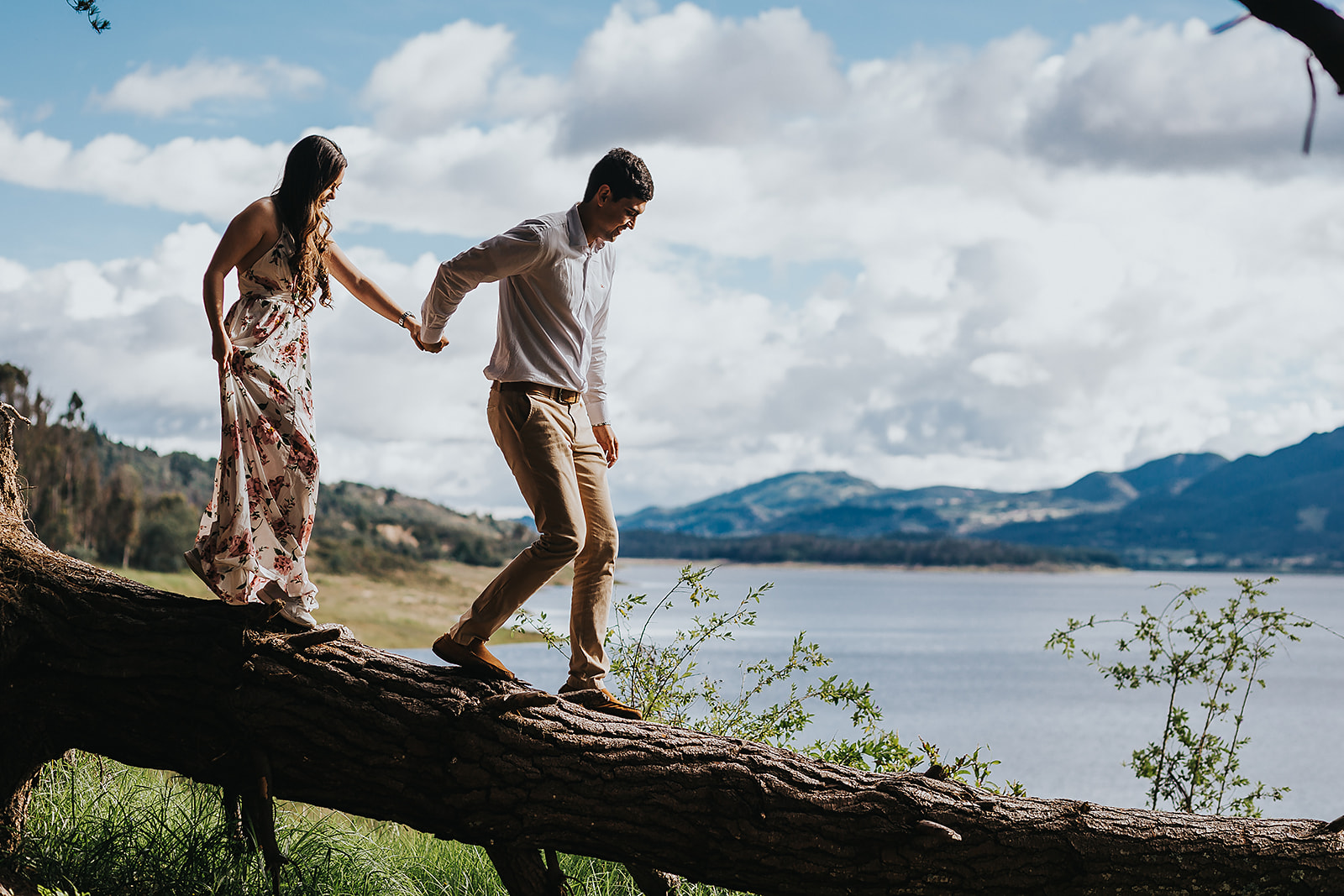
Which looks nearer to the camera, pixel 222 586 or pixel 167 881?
pixel 222 586

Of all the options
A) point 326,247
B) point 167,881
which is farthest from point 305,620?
point 326,247

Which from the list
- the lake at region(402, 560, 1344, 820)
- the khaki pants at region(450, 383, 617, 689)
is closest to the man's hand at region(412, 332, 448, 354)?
the khaki pants at region(450, 383, 617, 689)

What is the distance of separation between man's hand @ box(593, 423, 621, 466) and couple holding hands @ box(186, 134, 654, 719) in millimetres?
423

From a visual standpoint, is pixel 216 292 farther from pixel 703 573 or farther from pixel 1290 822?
pixel 1290 822

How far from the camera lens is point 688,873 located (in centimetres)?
462

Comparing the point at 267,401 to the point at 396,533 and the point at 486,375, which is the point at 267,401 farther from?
the point at 396,533

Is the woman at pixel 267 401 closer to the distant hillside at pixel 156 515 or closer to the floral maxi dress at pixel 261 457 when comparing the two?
the floral maxi dress at pixel 261 457

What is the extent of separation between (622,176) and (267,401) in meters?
1.77

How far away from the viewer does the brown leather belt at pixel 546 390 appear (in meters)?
4.51

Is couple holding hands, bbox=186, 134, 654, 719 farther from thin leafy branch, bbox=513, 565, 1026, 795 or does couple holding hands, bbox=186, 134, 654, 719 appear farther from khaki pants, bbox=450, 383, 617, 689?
thin leafy branch, bbox=513, 565, 1026, 795

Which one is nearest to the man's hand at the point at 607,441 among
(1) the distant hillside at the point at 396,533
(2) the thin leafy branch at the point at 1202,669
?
(2) the thin leafy branch at the point at 1202,669

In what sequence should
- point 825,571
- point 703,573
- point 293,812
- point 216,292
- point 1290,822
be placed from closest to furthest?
point 216,292 < point 1290,822 < point 293,812 < point 703,573 < point 825,571

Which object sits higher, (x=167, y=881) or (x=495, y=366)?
(x=495, y=366)

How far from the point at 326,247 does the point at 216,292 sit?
58cm
